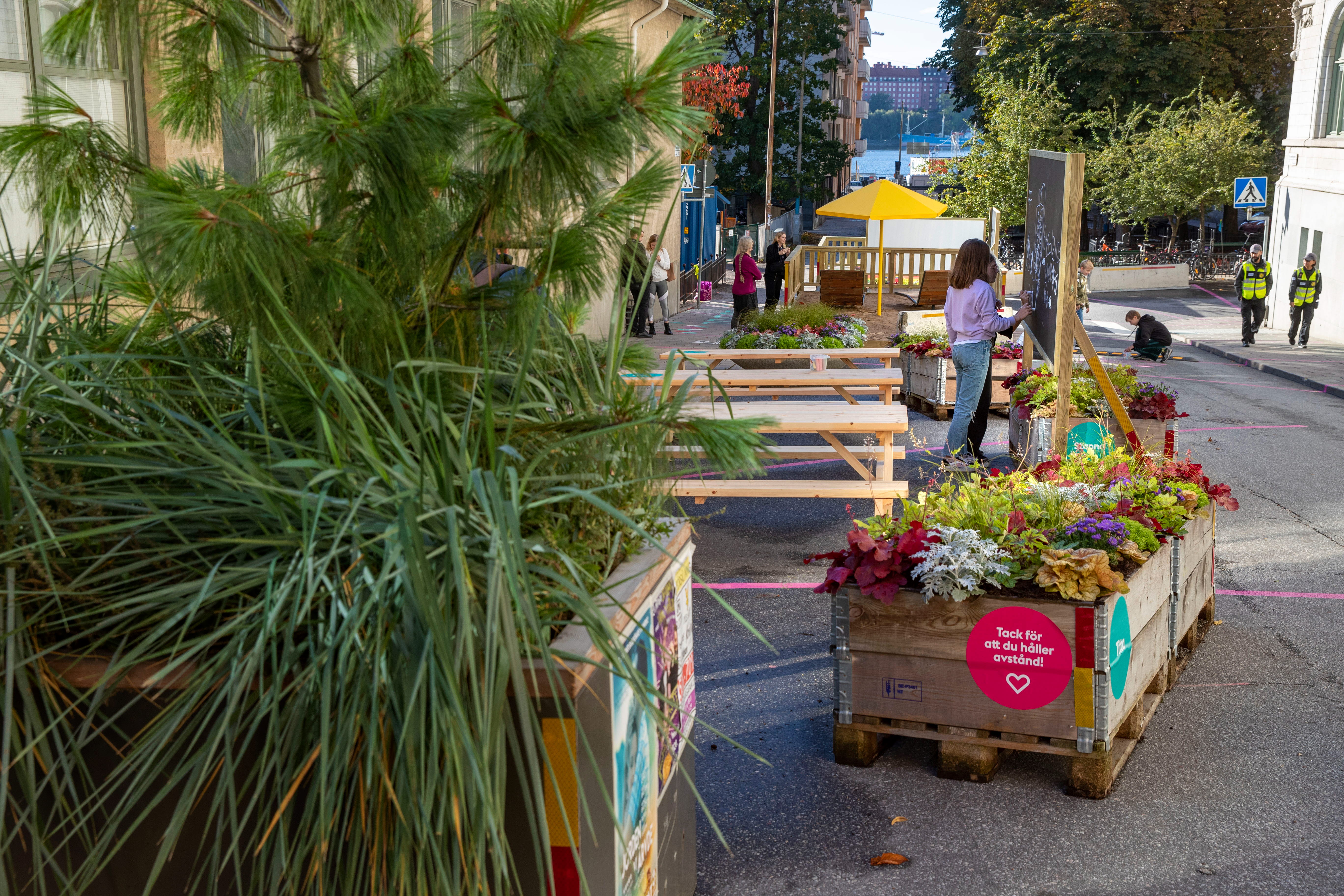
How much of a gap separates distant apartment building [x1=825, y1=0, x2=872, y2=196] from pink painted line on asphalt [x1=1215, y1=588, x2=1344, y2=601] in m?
65.4

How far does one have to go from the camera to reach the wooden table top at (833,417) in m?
7.27

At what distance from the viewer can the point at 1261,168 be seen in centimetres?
3397

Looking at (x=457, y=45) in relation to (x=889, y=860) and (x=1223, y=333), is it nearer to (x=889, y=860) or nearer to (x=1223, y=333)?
(x=889, y=860)

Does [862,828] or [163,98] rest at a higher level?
[163,98]

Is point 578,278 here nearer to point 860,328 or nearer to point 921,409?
point 921,409

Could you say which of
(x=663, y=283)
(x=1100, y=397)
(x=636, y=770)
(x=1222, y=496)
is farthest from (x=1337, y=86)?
(x=636, y=770)

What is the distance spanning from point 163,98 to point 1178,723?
14.3 feet

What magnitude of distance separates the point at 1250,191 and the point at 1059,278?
21.7 m

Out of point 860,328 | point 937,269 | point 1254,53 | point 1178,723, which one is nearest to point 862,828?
point 1178,723

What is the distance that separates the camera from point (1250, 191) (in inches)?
1016

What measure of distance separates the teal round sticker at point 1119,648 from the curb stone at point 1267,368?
13.6 m

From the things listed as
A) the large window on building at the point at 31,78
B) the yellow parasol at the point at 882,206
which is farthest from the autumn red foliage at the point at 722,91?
the large window on building at the point at 31,78

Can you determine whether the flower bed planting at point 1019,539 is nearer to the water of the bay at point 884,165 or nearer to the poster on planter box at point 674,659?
the poster on planter box at point 674,659

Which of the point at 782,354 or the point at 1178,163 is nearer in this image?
the point at 782,354
